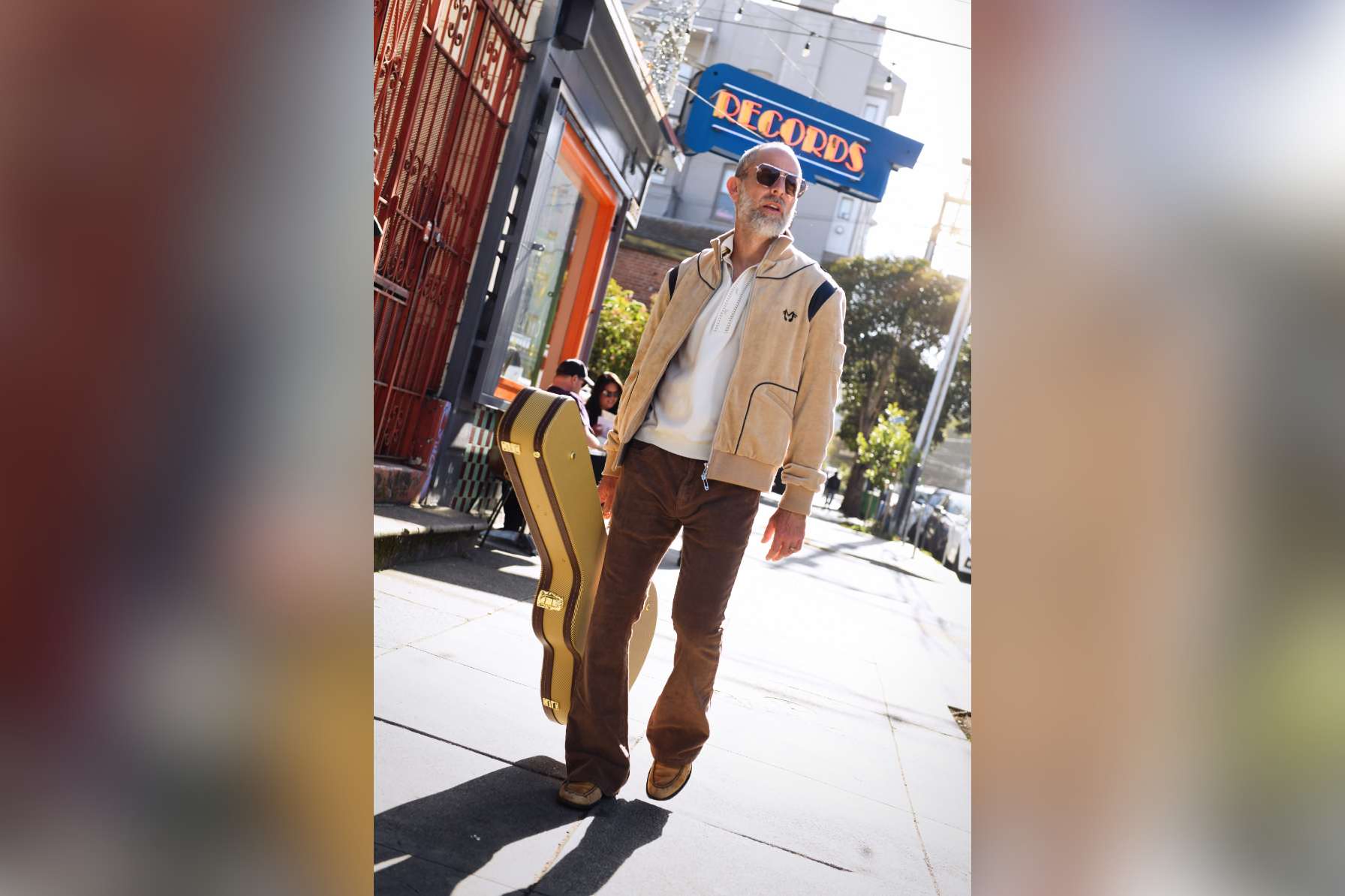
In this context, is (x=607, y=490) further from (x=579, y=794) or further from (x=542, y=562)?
(x=579, y=794)

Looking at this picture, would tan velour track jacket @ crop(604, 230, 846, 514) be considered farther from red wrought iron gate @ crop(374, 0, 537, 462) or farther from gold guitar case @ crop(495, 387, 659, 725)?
red wrought iron gate @ crop(374, 0, 537, 462)

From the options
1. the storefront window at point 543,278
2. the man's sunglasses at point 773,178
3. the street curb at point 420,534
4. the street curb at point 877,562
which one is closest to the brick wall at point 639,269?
the street curb at point 877,562

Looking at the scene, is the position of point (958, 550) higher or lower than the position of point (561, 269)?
lower

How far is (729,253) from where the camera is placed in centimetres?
346

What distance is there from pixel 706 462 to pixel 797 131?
9.51 m

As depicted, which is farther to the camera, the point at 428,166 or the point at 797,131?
the point at 797,131

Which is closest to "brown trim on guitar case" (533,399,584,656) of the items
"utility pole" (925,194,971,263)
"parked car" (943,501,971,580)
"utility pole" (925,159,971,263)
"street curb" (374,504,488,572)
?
"street curb" (374,504,488,572)

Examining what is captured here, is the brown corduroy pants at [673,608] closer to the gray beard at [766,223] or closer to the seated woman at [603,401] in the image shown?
the gray beard at [766,223]

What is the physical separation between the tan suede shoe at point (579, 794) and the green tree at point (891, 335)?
3700cm

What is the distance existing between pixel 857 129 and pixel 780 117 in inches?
36.6

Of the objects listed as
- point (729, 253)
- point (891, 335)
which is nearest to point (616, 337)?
point (729, 253)
